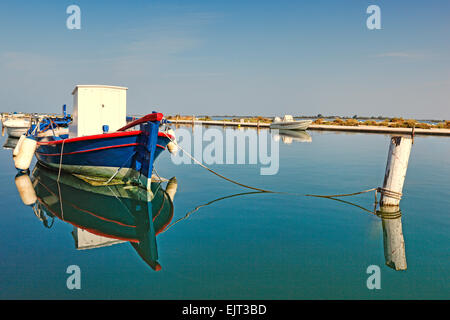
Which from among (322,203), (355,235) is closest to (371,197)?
(322,203)

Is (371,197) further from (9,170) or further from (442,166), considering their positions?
(9,170)

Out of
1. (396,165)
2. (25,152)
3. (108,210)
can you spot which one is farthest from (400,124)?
(108,210)

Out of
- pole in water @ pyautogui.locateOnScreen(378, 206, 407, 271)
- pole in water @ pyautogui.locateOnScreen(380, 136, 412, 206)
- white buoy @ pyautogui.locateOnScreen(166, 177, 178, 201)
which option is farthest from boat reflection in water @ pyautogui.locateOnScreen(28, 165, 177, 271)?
pole in water @ pyautogui.locateOnScreen(380, 136, 412, 206)

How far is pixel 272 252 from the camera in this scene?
796cm

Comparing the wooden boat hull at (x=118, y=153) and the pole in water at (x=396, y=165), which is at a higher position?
the wooden boat hull at (x=118, y=153)

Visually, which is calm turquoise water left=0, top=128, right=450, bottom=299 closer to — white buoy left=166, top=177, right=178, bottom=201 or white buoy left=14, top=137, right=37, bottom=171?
white buoy left=166, top=177, right=178, bottom=201

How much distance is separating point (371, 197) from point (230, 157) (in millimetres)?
12948

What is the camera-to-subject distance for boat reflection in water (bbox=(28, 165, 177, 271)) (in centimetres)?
891

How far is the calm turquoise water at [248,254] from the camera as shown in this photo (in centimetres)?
629

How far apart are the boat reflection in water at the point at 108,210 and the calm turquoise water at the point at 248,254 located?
0.29 metres

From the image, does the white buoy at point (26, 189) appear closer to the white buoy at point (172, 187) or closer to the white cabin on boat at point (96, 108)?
the white cabin on boat at point (96, 108)

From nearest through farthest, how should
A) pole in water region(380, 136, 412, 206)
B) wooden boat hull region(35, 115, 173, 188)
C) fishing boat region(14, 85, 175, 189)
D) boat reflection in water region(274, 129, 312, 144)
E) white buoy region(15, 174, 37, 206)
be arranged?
pole in water region(380, 136, 412, 206)
white buoy region(15, 174, 37, 206)
wooden boat hull region(35, 115, 173, 188)
fishing boat region(14, 85, 175, 189)
boat reflection in water region(274, 129, 312, 144)

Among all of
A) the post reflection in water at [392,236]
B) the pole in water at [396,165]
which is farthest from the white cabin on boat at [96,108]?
the pole in water at [396,165]
